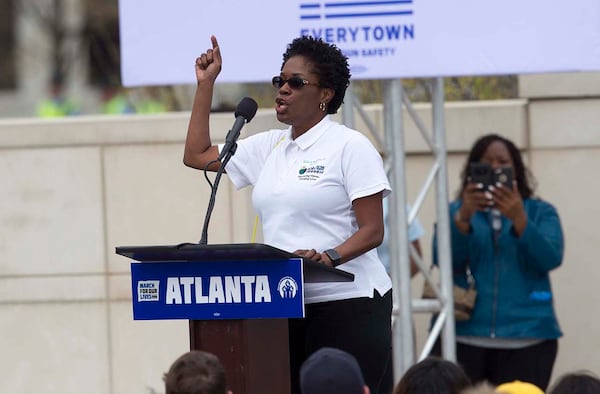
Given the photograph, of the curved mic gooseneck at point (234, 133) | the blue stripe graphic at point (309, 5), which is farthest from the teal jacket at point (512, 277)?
the curved mic gooseneck at point (234, 133)

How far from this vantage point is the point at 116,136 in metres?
8.48

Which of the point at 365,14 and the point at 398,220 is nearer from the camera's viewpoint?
the point at 365,14

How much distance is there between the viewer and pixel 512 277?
8.02m

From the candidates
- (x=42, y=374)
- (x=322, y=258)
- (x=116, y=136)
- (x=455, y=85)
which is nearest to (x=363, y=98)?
(x=455, y=85)

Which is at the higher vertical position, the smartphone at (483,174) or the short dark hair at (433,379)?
the smartphone at (483,174)

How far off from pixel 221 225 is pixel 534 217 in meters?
1.72

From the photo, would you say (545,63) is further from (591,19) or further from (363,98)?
(363,98)

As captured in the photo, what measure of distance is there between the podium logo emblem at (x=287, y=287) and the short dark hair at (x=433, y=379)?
51 cm

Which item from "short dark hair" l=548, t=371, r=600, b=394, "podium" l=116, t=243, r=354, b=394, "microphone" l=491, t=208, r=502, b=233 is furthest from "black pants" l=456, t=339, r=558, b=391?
"short dark hair" l=548, t=371, r=600, b=394

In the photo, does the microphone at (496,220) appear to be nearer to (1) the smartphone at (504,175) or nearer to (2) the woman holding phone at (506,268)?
(2) the woman holding phone at (506,268)

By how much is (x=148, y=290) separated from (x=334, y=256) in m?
0.66

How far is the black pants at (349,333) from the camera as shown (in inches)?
207

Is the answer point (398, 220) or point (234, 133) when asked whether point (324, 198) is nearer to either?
point (234, 133)

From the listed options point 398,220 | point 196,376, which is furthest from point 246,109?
point 398,220
